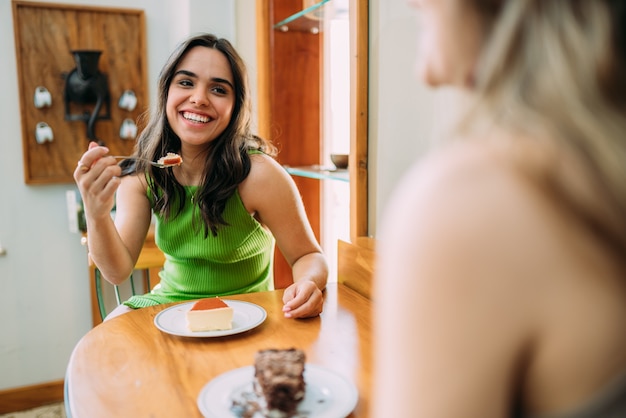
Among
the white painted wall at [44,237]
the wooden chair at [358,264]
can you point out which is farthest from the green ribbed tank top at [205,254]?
the white painted wall at [44,237]

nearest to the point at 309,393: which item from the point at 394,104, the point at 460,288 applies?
the point at 460,288

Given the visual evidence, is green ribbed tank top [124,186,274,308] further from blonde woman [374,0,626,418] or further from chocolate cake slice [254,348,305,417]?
blonde woman [374,0,626,418]

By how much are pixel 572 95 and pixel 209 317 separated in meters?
0.94

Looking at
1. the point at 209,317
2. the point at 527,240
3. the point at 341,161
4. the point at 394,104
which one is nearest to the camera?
the point at 527,240

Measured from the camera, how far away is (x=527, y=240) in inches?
15.5

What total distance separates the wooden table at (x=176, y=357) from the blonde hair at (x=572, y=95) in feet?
1.83

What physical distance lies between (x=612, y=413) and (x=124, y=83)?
290 centimetres

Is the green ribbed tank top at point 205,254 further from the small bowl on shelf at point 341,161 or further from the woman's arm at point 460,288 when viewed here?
the woman's arm at point 460,288

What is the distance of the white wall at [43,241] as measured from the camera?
2723mm

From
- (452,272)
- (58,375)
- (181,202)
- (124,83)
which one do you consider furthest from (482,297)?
(58,375)

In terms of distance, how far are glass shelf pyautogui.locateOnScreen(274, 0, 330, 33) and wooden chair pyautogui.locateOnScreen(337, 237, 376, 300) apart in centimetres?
89

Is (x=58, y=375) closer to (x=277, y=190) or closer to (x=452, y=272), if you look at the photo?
(x=277, y=190)

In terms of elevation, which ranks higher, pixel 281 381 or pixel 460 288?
pixel 460 288

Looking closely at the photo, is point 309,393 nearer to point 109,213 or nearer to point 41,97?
point 109,213
